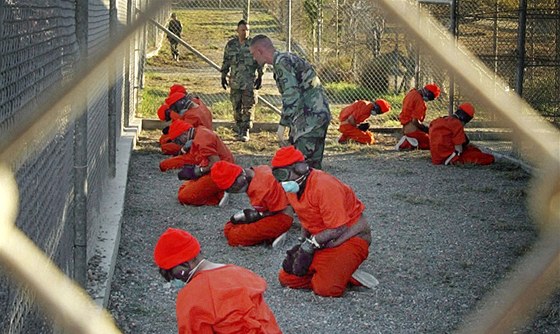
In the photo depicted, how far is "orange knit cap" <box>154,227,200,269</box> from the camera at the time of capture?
4555mm

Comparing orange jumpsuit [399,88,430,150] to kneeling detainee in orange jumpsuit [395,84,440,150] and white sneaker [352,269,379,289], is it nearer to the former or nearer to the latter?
kneeling detainee in orange jumpsuit [395,84,440,150]

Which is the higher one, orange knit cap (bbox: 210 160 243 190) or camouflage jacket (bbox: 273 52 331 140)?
camouflage jacket (bbox: 273 52 331 140)

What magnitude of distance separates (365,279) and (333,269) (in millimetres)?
362

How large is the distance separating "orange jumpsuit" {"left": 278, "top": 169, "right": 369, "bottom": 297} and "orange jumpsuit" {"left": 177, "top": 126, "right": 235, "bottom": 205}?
3060mm

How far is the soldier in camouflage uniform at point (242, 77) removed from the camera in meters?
14.9

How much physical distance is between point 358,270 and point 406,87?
12137 mm

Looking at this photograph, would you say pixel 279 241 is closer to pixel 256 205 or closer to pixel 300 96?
pixel 256 205

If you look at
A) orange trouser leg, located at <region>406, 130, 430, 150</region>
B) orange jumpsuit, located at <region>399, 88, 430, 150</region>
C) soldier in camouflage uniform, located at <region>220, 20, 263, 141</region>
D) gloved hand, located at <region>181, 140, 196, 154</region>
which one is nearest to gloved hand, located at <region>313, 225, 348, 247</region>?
gloved hand, located at <region>181, 140, 196, 154</region>

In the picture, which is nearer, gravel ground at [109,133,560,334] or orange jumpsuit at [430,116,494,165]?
gravel ground at [109,133,560,334]

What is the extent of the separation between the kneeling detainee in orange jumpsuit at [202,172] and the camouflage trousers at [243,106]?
14.6ft

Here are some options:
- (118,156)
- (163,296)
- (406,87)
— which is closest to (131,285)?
(163,296)

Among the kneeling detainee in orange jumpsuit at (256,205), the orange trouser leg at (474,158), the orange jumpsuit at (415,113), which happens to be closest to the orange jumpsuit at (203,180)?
the kneeling detainee in orange jumpsuit at (256,205)

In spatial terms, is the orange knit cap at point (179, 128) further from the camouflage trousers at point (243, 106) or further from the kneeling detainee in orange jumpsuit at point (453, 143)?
the camouflage trousers at point (243, 106)

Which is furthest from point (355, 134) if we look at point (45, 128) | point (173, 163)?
point (45, 128)
